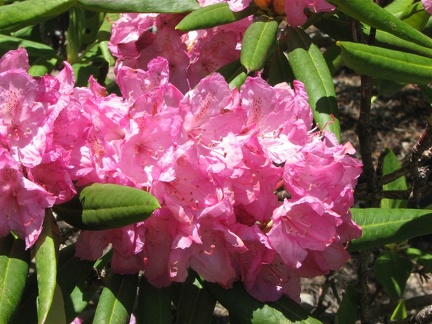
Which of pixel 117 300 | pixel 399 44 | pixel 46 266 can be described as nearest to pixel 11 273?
pixel 46 266

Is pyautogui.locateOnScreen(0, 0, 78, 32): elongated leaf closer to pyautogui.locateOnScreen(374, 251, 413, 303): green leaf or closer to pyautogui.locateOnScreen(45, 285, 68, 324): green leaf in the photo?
pyautogui.locateOnScreen(45, 285, 68, 324): green leaf

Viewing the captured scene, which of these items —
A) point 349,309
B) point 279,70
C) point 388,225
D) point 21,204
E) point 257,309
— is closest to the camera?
point 21,204

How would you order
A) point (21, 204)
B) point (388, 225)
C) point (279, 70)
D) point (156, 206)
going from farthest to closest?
point (279, 70) < point (388, 225) < point (21, 204) < point (156, 206)

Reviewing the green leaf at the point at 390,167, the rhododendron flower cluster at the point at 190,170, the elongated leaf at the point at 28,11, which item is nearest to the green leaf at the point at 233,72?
the rhododendron flower cluster at the point at 190,170

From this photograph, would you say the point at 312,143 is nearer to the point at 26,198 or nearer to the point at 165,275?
the point at 165,275

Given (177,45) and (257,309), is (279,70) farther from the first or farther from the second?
(257,309)

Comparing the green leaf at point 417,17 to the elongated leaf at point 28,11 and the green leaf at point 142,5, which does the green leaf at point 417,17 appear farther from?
the elongated leaf at point 28,11
